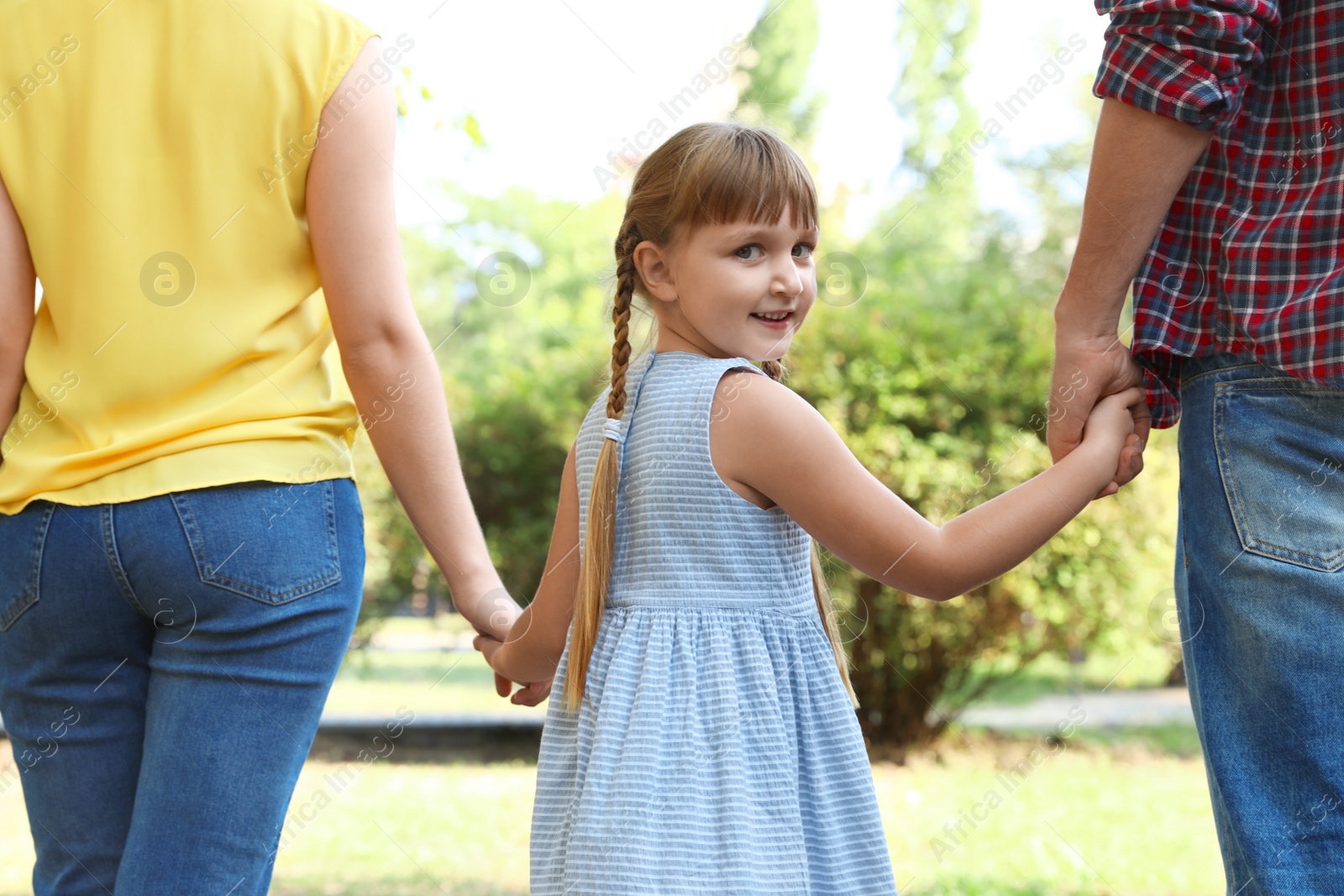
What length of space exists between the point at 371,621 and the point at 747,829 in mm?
7429

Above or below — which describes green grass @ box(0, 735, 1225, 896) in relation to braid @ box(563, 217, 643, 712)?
below

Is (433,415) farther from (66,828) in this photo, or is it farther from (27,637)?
(66,828)

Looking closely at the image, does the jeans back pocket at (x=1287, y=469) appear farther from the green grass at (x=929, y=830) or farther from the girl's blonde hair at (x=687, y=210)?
the green grass at (x=929, y=830)

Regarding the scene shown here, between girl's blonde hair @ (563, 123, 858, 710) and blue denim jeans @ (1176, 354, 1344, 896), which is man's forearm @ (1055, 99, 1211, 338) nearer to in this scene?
blue denim jeans @ (1176, 354, 1344, 896)

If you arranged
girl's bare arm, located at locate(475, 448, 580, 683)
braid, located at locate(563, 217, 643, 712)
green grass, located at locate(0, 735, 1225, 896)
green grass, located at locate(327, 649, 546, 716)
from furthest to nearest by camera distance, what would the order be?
green grass, located at locate(327, 649, 546, 716)
green grass, located at locate(0, 735, 1225, 896)
girl's bare arm, located at locate(475, 448, 580, 683)
braid, located at locate(563, 217, 643, 712)

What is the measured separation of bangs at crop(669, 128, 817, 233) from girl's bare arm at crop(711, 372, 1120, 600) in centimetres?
27

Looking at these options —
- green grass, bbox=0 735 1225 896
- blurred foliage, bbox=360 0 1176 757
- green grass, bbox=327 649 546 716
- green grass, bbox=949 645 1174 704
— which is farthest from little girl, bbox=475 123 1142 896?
green grass, bbox=327 649 546 716

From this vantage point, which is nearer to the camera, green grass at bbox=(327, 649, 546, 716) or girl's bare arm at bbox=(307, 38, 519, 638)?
girl's bare arm at bbox=(307, 38, 519, 638)

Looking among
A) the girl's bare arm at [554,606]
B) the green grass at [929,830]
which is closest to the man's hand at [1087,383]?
the girl's bare arm at [554,606]

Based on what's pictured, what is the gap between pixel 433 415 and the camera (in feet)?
6.13

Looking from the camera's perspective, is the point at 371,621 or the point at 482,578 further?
the point at 371,621

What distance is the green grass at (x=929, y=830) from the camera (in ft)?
15.6

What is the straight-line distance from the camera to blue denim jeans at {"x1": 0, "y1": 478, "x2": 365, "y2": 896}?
57.8 inches

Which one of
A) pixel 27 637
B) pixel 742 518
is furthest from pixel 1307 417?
pixel 27 637
